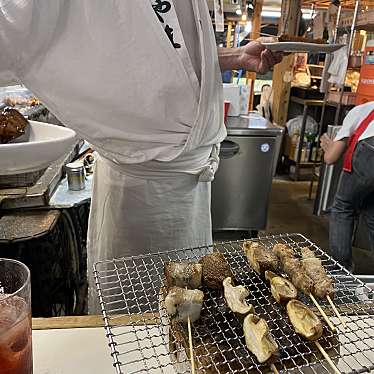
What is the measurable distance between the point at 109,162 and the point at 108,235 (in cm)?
27

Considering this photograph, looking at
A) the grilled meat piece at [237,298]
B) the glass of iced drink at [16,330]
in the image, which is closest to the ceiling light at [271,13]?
the grilled meat piece at [237,298]

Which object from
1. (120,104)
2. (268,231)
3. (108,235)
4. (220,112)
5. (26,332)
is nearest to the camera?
(26,332)

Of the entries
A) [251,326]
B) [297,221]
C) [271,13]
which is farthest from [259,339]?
[271,13]

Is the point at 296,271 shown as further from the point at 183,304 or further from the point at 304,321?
the point at 183,304

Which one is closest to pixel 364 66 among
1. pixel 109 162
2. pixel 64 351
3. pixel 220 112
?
pixel 220 112

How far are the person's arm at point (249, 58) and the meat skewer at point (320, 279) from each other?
87 centimetres

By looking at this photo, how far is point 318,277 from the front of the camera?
0.88 metres

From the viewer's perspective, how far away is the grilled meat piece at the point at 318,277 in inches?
33.5

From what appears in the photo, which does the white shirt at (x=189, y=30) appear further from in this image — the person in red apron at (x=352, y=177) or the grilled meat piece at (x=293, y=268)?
the person in red apron at (x=352, y=177)

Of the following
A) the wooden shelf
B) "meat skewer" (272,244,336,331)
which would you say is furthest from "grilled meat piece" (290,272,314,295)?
the wooden shelf

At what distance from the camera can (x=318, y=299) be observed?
2.85 feet

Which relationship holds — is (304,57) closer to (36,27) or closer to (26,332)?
(36,27)

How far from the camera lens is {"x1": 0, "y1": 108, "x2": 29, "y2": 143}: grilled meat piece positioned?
115 centimetres

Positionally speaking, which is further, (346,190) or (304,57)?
(304,57)
